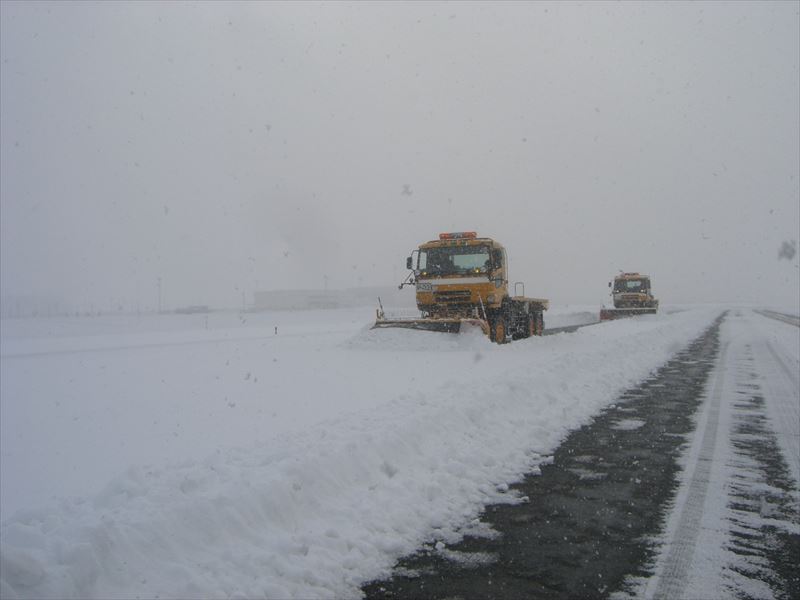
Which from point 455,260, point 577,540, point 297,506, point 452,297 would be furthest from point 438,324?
point 577,540

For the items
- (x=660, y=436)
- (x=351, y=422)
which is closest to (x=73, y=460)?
(x=351, y=422)

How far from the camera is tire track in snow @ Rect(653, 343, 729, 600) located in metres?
3.48

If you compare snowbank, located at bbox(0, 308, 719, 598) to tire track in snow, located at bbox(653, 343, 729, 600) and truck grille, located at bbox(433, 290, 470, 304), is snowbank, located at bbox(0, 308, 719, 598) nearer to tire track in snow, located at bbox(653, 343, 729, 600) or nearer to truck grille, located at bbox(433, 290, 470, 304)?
tire track in snow, located at bbox(653, 343, 729, 600)

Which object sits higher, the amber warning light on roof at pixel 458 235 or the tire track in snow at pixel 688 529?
the amber warning light on roof at pixel 458 235

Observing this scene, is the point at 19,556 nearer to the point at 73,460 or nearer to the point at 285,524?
the point at 285,524

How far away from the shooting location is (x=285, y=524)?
14.2 feet

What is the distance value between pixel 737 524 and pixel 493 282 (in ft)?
49.0

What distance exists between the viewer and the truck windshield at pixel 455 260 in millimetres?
19188

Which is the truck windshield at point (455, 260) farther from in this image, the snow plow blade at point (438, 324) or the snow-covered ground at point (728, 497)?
the snow-covered ground at point (728, 497)

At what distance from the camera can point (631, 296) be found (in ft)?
140

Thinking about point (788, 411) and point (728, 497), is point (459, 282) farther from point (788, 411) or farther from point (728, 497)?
point (728, 497)

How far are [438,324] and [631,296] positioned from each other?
94.0 feet

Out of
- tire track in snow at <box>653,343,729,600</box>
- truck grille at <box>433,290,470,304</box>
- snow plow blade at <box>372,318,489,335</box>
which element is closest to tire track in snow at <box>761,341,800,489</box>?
tire track in snow at <box>653,343,729,600</box>

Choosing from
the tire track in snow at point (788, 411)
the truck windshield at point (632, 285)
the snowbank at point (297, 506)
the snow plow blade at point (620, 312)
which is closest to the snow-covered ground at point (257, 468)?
the snowbank at point (297, 506)
